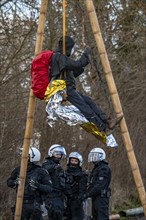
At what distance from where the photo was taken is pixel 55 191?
13461mm

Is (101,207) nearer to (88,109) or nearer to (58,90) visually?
(88,109)

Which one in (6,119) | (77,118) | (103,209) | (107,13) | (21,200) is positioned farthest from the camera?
(107,13)

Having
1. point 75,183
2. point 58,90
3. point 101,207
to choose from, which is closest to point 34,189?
point 75,183

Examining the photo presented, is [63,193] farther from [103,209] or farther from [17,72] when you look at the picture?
[17,72]

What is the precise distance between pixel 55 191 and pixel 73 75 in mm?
3314

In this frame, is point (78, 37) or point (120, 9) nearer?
point (78, 37)

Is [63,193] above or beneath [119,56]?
beneath

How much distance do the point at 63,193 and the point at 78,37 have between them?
20.8 feet

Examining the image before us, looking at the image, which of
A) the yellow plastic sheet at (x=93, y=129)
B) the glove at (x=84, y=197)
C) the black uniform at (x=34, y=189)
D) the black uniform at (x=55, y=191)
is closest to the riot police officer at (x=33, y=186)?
the black uniform at (x=34, y=189)

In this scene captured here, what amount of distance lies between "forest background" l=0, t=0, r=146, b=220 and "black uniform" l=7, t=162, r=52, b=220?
5.45 feet

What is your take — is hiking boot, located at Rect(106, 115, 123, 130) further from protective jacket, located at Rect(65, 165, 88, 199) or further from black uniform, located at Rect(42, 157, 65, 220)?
protective jacket, located at Rect(65, 165, 88, 199)

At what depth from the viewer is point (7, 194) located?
1617 centimetres

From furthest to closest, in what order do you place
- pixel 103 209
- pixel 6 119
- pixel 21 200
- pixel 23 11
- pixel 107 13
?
pixel 107 13, pixel 23 11, pixel 6 119, pixel 103 209, pixel 21 200

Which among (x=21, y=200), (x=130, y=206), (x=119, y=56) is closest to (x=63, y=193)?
(x=21, y=200)
